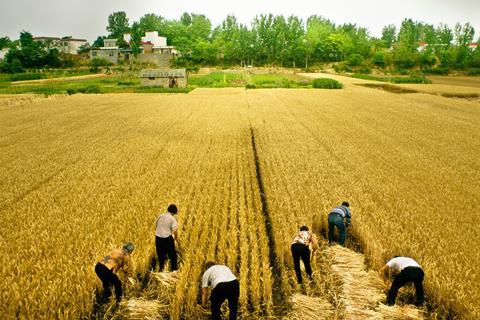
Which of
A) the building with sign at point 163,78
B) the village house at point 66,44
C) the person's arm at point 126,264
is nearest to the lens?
the person's arm at point 126,264

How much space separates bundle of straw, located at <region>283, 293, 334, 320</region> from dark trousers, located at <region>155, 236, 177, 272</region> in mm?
2595

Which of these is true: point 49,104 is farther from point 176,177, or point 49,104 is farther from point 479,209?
point 479,209

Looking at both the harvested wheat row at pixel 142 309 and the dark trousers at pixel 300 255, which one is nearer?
the harvested wheat row at pixel 142 309

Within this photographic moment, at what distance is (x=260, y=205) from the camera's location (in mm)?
10539

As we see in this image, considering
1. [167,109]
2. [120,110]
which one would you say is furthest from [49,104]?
[167,109]

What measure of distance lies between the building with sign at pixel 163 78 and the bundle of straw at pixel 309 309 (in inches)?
2118

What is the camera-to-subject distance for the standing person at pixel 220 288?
5238mm

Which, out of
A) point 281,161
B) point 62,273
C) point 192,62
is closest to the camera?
point 62,273

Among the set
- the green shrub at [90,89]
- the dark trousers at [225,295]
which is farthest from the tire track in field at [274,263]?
the green shrub at [90,89]

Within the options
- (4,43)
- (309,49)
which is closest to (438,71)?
(309,49)

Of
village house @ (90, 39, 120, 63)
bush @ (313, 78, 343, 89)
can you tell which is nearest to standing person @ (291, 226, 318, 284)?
bush @ (313, 78, 343, 89)

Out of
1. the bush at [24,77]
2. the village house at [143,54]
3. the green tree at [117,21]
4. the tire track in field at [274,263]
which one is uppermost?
the green tree at [117,21]

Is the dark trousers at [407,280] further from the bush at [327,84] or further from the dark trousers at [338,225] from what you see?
the bush at [327,84]

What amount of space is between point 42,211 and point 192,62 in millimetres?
98151
